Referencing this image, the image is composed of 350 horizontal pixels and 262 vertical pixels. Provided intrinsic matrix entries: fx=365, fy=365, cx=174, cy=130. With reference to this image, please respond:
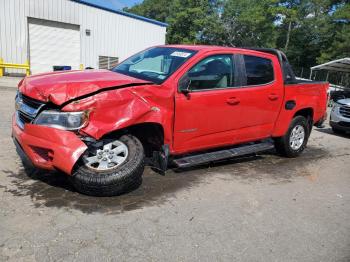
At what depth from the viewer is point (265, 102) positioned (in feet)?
18.9

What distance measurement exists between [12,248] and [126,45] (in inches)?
813

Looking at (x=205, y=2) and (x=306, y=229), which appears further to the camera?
(x=205, y=2)

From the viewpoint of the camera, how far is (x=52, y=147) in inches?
148

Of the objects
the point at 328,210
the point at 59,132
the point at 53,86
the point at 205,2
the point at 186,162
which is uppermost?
the point at 205,2

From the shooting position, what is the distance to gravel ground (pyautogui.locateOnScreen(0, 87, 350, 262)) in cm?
320

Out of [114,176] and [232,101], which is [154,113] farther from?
[232,101]

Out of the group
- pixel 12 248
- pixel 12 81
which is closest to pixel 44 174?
pixel 12 248

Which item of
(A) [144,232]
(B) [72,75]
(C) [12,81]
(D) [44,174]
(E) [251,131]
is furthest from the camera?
(C) [12,81]

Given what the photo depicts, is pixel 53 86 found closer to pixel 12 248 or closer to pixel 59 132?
pixel 59 132

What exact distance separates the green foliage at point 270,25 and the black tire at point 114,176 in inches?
1510

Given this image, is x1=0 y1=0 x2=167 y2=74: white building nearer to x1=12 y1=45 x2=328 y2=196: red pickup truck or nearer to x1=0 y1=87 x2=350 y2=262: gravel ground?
x1=0 y1=87 x2=350 y2=262: gravel ground

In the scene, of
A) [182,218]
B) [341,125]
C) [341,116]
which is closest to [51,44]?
[341,116]

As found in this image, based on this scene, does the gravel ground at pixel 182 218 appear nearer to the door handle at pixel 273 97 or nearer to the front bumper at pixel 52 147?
the front bumper at pixel 52 147

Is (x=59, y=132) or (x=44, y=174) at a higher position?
(x=59, y=132)
